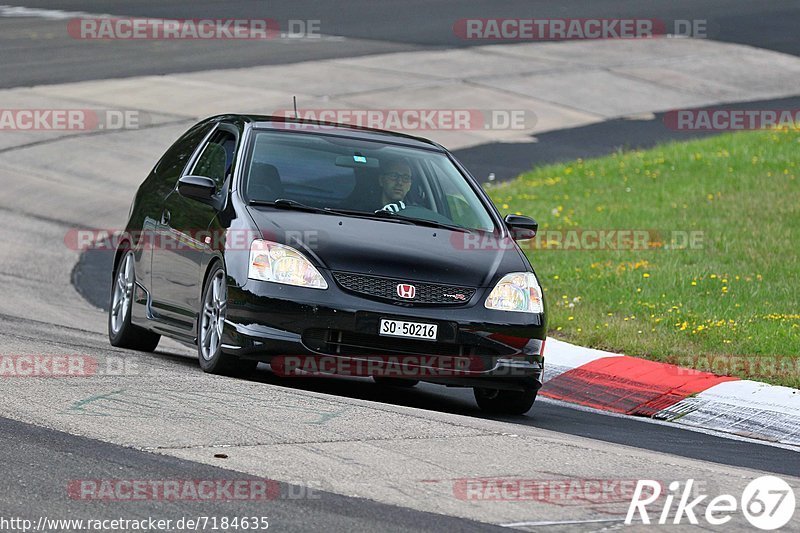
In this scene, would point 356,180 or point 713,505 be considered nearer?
point 713,505

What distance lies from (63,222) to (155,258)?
7.74 m

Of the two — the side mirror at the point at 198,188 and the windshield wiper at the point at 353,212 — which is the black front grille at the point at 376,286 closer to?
the windshield wiper at the point at 353,212

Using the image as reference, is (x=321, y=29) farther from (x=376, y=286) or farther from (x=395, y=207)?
(x=376, y=286)

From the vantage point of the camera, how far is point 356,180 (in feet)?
32.3

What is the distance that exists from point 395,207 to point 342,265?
1034 mm

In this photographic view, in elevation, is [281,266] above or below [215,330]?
above

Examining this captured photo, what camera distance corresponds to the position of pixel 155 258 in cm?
1059

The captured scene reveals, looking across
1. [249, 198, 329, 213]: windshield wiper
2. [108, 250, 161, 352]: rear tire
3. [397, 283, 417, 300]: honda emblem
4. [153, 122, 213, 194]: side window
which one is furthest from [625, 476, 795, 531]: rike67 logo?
[108, 250, 161, 352]: rear tire

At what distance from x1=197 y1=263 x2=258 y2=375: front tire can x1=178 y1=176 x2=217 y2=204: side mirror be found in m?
0.54

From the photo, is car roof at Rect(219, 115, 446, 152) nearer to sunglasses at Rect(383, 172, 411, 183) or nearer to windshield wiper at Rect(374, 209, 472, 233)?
sunglasses at Rect(383, 172, 411, 183)

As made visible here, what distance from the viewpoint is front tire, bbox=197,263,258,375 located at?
9.16 meters

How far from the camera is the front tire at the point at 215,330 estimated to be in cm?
916

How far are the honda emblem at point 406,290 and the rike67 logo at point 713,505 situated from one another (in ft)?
7.48

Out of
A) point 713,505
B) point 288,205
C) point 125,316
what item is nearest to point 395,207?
point 288,205
